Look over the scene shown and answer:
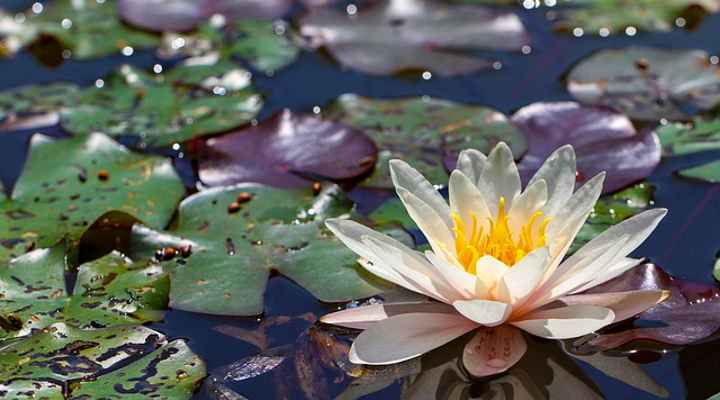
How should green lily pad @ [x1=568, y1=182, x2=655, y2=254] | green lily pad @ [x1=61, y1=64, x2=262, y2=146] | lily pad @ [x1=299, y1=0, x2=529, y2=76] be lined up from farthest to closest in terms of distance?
lily pad @ [x1=299, y1=0, x2=529, y2=76] < green lily pad @ [x1=61, y1=64, x2=262, y2=146] < green lily pad @ [x1=568, y1=182, x2=655, y2=254]

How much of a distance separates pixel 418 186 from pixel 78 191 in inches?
40.1

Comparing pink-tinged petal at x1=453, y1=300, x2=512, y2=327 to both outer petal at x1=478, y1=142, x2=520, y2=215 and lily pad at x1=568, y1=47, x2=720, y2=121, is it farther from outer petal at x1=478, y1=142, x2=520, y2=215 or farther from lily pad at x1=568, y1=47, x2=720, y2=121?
lily pad at x1=568, y1=47, x2=720, y2=121

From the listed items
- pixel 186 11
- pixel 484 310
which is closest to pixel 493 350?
pixel 484 310

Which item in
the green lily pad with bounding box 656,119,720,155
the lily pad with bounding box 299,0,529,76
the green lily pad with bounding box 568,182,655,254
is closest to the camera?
the green lily pad with bounding box 568,182,655,254

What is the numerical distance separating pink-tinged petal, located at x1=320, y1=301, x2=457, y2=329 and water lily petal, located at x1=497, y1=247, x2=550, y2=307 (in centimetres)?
16

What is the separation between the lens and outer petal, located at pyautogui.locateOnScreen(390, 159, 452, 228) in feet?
7.37

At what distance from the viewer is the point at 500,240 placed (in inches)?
85.6

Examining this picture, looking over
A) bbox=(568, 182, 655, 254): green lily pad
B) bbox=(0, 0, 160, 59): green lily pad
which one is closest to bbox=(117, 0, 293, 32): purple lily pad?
bbox=(0, 0, 160, 59): green lily pad

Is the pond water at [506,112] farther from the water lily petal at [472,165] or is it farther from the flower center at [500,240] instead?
the water lily petal at [472,165]

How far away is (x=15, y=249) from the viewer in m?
2.53

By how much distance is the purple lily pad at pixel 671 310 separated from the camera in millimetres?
2148

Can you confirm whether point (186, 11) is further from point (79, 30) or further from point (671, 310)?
point (671, 310)

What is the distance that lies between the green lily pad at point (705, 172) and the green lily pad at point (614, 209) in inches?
4.6

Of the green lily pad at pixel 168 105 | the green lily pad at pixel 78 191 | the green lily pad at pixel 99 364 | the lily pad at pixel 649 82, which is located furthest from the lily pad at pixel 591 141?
the green lily pad at pixel 99 364
